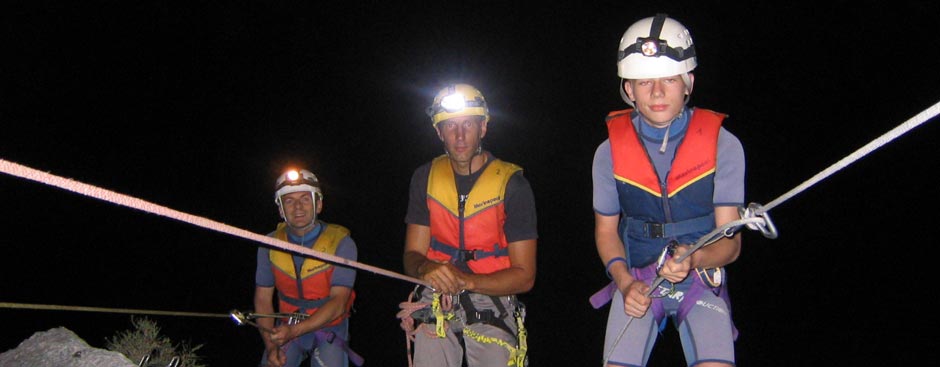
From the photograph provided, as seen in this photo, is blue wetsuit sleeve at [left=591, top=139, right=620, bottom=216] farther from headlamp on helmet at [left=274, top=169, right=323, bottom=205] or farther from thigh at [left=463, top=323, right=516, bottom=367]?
headlamp on helmet at [left=274, top=169, right=323, bottom=205]

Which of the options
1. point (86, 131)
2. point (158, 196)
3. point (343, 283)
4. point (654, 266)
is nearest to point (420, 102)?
point (158, 196)

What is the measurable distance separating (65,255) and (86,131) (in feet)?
5.75

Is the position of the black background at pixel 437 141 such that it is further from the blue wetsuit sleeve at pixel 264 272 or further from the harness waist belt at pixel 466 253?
the harness waist belt at pixel 466 253

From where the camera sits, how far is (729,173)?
308 cm

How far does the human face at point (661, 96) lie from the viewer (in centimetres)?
312

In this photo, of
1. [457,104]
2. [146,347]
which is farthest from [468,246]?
[146,347]

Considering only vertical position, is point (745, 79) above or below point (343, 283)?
above

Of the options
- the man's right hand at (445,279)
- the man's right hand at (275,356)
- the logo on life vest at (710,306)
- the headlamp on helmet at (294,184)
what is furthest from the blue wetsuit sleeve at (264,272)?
the logo on life vest at (710,306)

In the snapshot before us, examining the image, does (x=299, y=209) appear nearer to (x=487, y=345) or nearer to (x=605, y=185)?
(x=487, y=345)

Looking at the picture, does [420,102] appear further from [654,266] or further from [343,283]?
[654,266]

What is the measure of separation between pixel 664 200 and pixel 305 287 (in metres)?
2.88

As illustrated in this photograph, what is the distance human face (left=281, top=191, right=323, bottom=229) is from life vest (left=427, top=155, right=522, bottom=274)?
4.59 feet

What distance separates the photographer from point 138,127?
9.78 meters

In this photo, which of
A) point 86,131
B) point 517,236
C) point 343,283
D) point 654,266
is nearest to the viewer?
point 654,266
